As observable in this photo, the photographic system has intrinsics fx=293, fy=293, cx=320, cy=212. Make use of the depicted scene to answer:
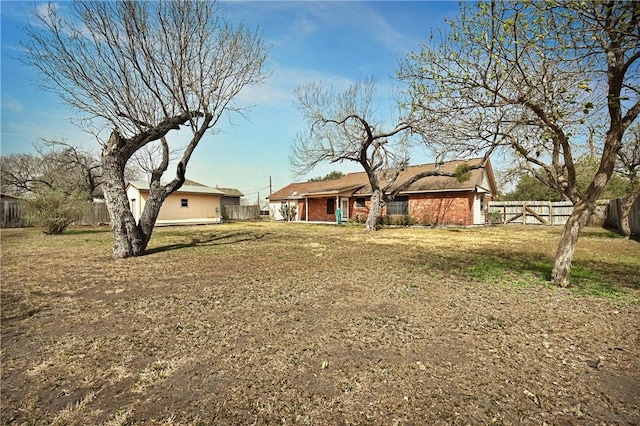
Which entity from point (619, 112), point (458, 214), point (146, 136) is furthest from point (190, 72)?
point (458, 214)

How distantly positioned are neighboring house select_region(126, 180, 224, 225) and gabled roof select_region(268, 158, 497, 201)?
7.95 metres

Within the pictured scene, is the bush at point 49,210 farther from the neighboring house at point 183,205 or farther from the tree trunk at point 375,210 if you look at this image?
the tree trunk at point 375,210

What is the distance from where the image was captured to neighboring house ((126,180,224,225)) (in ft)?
73.9

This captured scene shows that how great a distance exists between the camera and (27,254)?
28.8ft

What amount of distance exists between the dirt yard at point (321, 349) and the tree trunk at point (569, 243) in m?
0.29

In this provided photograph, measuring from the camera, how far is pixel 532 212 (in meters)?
20.9

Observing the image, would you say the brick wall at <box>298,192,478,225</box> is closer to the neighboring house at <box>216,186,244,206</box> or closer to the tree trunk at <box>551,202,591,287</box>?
the tree trunk at <box>551,202,591,287</box>

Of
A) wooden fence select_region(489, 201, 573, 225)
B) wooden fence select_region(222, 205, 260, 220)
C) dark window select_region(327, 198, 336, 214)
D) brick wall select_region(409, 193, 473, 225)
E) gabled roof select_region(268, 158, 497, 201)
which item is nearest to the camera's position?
brick wall select_region(409, 193, 473, 225)

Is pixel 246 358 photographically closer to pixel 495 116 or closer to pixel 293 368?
pixel 293 368

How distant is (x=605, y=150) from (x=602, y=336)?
11.2 ft

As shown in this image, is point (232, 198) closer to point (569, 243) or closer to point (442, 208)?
point (442, 208)

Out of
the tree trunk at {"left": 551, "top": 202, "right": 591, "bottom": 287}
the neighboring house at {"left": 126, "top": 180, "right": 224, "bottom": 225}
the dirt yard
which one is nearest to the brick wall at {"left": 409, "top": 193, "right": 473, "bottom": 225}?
the dirt yard

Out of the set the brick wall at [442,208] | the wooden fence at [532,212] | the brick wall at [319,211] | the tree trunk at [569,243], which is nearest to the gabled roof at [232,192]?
the brick wall at [319,211]

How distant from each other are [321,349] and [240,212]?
30851 millimetres
